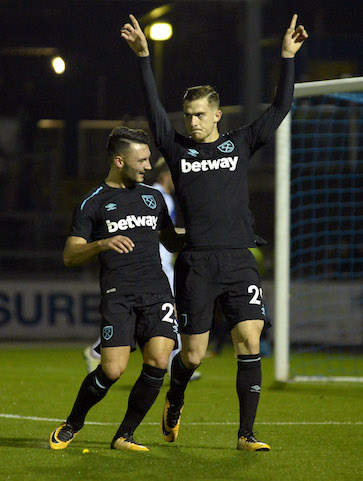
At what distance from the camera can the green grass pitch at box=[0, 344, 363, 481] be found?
438 cm

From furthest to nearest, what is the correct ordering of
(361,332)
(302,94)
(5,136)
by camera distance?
(5,136)
(361,332)
(302,94)

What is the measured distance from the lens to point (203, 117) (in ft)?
16.2

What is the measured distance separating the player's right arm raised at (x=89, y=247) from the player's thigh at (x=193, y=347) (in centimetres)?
62

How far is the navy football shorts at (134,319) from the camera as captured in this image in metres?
4.79

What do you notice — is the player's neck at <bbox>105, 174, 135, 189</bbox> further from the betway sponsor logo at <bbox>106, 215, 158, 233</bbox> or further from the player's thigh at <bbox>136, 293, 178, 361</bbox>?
the player's thigh at <bbox>136, 293, 178, 361</bbox>

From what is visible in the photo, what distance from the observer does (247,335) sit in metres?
4.84

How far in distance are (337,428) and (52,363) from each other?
16.9 ft

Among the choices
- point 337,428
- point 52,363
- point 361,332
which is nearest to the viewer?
point 337,428

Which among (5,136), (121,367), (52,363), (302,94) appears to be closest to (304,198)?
(5,136)

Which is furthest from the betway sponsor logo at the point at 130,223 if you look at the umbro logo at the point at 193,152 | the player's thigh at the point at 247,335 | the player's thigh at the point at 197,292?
Result: the player's thigh at the point at 247,335

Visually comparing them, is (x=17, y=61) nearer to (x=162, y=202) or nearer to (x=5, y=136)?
(x=5, y=136)

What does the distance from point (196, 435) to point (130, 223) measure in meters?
1.41

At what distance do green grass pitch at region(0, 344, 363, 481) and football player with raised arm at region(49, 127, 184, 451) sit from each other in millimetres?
278

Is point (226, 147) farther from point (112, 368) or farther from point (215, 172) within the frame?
point (112, 368)
